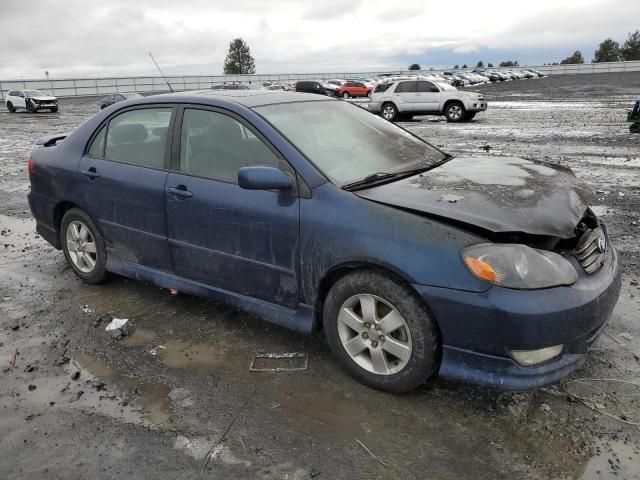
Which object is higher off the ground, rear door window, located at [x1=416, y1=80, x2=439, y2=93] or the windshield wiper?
rear door window, located at [x1=416, y1=80, x2=439, y2=93]

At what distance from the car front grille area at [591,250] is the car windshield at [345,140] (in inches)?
47.1

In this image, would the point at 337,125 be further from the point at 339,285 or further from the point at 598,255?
the point at 598,255

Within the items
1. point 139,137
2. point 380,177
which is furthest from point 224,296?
point 139,137

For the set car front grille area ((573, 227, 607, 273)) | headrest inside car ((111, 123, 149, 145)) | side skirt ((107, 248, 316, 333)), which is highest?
headrest inside car ((111, 123, 149, 145))

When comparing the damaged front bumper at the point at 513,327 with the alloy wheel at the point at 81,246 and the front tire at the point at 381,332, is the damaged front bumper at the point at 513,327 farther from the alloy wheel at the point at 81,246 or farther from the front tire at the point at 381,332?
the alloy wheel at the point at 81,246

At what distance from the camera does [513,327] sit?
2.52 meters

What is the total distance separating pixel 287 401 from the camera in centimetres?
297

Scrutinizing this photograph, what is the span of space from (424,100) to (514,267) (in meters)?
20.4

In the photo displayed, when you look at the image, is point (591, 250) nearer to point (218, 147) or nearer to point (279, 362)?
point (279, 362)

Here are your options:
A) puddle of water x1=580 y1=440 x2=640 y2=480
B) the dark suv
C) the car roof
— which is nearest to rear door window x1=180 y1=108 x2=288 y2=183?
the car roof

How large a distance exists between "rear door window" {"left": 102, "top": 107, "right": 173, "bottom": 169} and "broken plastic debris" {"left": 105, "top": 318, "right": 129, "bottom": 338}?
1189 mm

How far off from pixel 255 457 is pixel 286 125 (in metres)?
2.05

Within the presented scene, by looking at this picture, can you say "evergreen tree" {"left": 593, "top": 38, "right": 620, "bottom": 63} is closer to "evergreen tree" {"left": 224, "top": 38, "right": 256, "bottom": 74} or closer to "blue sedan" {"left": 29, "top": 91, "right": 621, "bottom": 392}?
"evergreen tree" {"left": 224, "top": 38, "right": 256, "bottom": 74}

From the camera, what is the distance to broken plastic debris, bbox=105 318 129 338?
3793mm
